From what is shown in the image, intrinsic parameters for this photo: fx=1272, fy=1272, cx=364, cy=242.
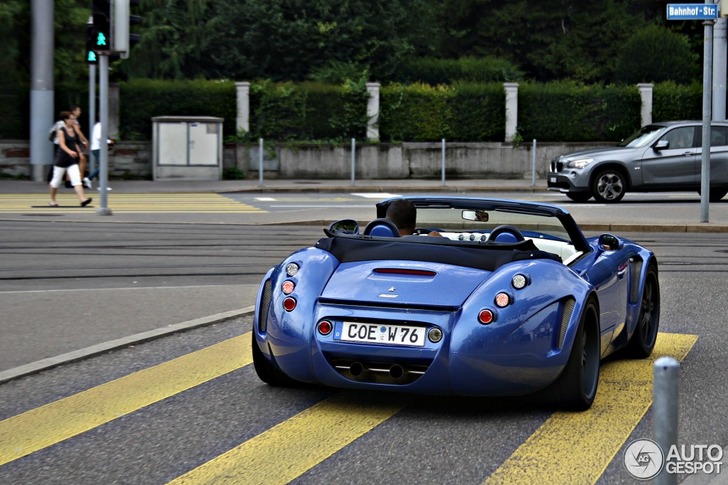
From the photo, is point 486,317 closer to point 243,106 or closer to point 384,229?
point 384,229

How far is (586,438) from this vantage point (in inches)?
223

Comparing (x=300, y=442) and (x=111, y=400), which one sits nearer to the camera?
(x=300, y=442)

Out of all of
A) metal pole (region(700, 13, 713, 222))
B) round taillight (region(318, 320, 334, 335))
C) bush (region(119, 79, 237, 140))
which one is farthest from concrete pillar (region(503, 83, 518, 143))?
round taillight (region(318, 320, 334, 335))

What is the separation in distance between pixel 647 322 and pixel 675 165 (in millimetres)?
17605

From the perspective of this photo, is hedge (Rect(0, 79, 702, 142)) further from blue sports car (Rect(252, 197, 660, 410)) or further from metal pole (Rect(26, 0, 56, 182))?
blue sports car (Rect(252, 197, 660, 410))

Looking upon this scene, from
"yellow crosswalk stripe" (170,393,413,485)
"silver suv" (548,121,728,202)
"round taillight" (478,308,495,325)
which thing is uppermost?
"silver suv" (548,121,728,202)

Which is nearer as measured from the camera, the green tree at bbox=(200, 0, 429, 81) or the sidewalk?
the sidewalk

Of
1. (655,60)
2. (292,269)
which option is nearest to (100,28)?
(292,269)

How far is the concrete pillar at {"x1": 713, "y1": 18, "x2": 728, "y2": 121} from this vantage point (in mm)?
29164

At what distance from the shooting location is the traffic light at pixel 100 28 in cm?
1827

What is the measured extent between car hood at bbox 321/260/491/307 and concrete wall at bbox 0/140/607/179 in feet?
89.5

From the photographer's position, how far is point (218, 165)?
3266 centimetres

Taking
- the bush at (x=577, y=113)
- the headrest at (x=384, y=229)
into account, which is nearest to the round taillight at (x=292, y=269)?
the headrest at (x=384, y=229)

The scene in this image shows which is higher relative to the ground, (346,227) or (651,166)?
(651,166)
